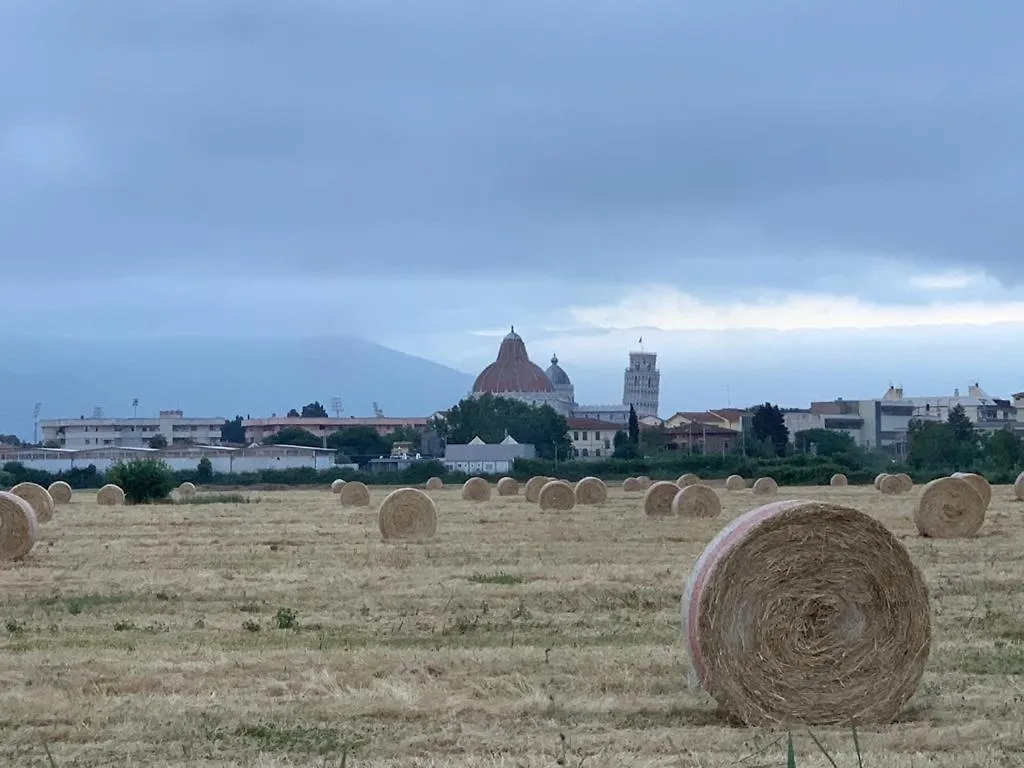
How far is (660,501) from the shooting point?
3403 centimetres

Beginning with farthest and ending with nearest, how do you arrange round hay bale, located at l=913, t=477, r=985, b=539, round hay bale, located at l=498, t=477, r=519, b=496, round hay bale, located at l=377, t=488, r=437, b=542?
round hay bale, located at l=498, t=477, r=519, b=496 → round hay bale, located at l=377, t=488, r=437, b=542 → round hay bale, located at l=913, t=477, r=985, b=539

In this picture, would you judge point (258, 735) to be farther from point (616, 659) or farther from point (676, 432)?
point (676, 432)

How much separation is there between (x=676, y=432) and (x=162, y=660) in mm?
119132

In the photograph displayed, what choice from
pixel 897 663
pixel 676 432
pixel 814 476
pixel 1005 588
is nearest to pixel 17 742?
pixel 897 663

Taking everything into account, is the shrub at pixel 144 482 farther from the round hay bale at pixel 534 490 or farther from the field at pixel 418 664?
the field at pixel 418 664

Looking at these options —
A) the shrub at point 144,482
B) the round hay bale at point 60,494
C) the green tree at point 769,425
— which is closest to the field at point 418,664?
the round hay bale at point 60,494

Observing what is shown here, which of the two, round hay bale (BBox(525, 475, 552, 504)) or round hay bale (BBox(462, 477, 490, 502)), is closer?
round hay bale (BBox(525, 475, 552, 504))

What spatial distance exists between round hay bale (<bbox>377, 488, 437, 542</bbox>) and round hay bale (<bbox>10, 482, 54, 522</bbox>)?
10.5 meters

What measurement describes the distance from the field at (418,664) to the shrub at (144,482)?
27331mm

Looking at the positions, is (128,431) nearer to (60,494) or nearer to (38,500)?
(60,494)

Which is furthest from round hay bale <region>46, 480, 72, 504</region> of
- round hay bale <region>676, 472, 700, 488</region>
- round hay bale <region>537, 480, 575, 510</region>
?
round hay bale <region>676, 472, 700, 488</region>

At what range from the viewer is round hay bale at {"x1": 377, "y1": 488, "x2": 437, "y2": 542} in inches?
1052

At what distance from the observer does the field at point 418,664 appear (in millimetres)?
9359

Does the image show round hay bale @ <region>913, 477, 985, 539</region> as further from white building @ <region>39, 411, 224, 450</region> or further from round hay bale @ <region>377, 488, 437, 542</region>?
white building @ <region>39, 411, 224, 450</region>
